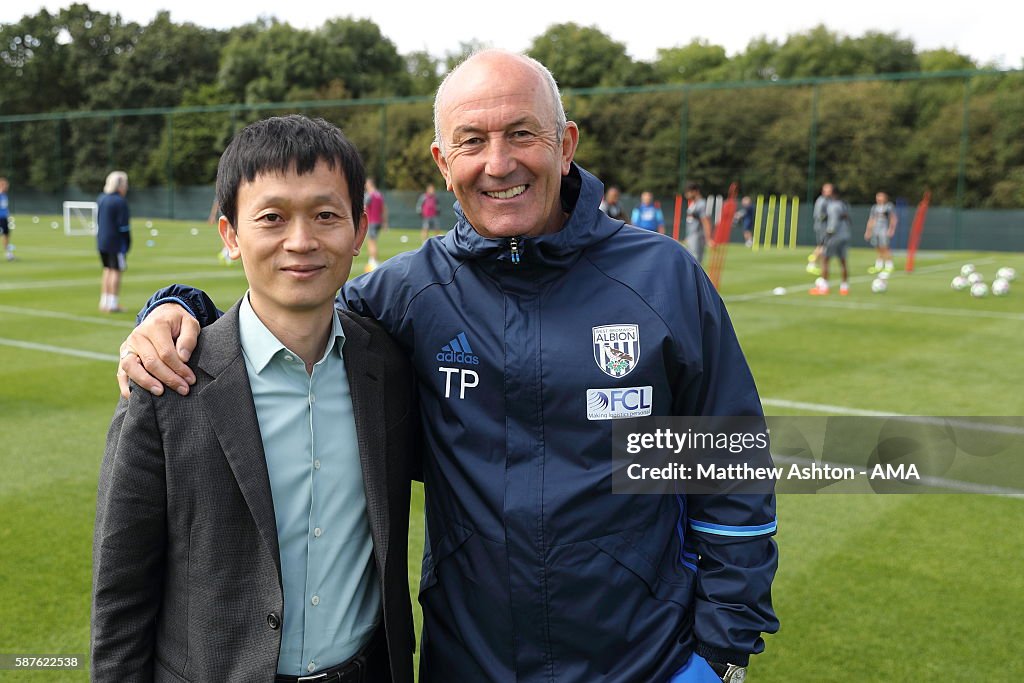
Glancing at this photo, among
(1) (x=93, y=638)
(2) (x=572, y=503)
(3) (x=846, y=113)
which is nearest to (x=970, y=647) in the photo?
(2) (x=572, y=503)

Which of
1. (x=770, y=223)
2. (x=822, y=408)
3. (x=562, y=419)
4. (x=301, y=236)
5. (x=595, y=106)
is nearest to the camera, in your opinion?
(x=301, y=236)

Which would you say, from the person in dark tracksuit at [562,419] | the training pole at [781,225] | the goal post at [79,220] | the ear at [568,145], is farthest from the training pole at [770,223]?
the person in dark tracksuit at [562,419]

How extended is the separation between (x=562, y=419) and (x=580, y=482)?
5.6 inches

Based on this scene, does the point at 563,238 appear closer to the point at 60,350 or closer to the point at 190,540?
Result: the point at 190,540

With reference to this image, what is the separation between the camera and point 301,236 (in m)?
1.96

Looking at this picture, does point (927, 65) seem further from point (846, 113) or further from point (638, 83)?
point (846, 113)

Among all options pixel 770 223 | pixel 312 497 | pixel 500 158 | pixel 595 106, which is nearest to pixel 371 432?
pixel 312 497

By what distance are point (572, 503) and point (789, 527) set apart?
141 inches

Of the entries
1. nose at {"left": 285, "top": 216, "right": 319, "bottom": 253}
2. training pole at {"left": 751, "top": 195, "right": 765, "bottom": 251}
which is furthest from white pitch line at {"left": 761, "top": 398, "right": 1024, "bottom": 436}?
training pole at {"left": 751, "top": 195, "right": 765, "bottom": 251}

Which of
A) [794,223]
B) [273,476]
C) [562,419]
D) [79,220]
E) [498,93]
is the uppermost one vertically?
[498,93]

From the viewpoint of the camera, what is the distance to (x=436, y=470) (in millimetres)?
2236

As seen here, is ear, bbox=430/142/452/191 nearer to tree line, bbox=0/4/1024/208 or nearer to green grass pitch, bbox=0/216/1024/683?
green grass pitch, bbox=0/216/1024/683

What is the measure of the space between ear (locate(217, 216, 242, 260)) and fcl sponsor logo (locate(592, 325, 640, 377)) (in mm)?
809

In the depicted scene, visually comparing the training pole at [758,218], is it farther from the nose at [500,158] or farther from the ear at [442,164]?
the nose at [500,158]
